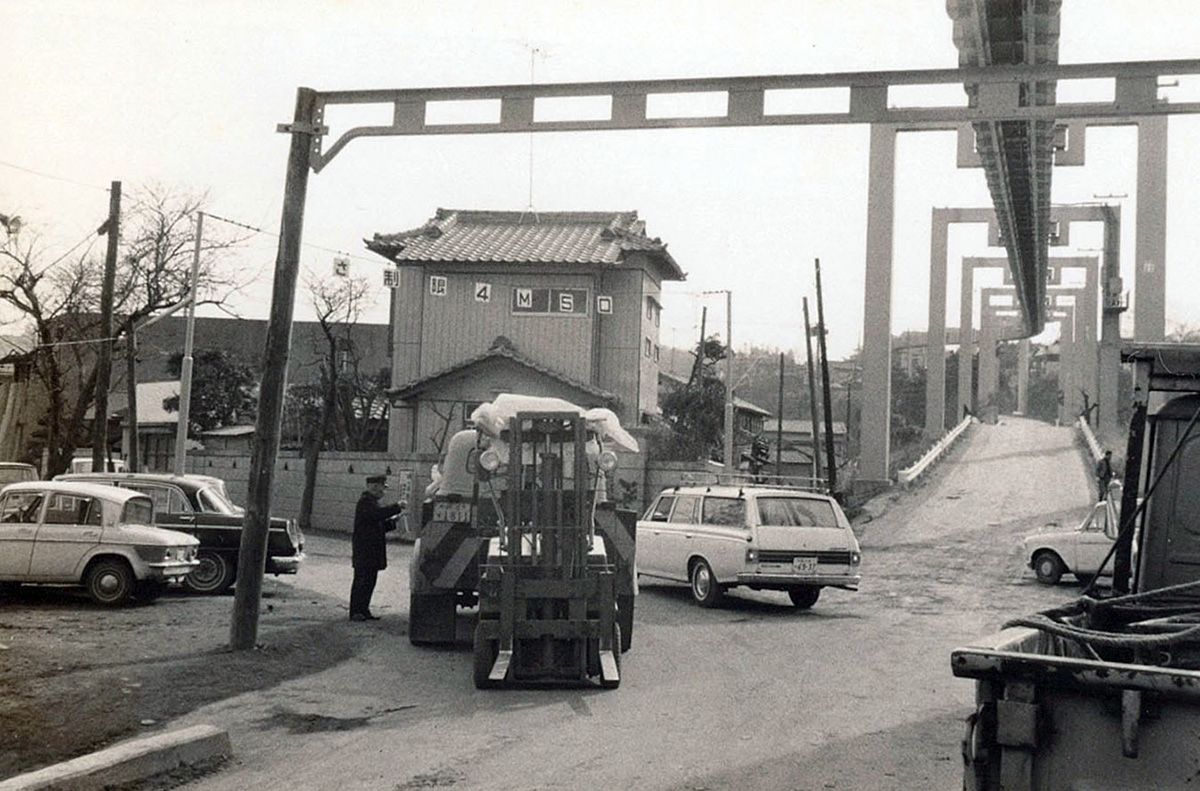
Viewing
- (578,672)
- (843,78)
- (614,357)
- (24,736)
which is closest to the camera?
(24,736)

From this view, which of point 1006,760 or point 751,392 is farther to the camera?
point 751,392

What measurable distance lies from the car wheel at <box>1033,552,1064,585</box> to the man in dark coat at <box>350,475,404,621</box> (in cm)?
1224

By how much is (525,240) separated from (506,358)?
182 inches

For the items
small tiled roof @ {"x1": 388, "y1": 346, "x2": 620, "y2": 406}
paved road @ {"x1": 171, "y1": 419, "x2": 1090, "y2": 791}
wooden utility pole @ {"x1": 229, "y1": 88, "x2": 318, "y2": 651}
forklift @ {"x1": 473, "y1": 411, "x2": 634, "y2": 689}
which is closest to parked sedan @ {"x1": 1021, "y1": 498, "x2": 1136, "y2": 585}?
paved road @ {"x1": 171, "y1": 419, "x2": 1090, "y2": 791}

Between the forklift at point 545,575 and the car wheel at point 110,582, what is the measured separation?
21.0ft

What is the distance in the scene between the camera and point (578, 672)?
33.9 feet

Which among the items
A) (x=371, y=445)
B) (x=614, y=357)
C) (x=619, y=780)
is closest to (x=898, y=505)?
(x=614, y=357)

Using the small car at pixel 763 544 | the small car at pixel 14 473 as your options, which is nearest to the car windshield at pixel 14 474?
the small car at pixel 14 473

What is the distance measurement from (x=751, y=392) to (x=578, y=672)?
95876 millimetres

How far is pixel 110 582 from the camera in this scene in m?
15.5

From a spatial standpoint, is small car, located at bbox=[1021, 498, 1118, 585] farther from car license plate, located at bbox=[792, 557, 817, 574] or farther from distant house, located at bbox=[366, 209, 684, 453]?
distant house, located at bbox=[366, 209, 684, 453]

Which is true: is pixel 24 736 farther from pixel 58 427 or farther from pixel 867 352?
pixel 867 352

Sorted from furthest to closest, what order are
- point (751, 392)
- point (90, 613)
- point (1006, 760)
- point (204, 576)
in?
point (751, 392)
point (204, 576)
point (90, 613)
point (1006, 760)

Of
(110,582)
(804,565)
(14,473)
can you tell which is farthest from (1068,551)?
(14,473)
